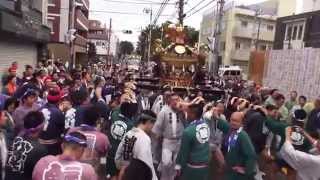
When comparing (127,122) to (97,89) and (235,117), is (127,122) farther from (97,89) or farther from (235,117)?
(97,89)

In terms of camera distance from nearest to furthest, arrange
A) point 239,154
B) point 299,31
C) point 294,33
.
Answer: point 239,154, point 299,31, point 294,33

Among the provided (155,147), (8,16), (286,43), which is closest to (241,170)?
(155,147)

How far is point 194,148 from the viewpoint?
6.81 m

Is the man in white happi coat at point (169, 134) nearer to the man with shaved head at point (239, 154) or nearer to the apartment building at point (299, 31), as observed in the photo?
the man with shaved head at point (239, 154)

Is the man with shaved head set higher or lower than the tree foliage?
lower

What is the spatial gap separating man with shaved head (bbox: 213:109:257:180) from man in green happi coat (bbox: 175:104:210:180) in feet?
1.15

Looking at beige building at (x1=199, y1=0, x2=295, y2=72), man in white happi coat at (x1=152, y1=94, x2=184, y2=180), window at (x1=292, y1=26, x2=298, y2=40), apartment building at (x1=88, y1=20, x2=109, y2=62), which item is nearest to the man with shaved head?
man in white happi coat at (x1=152, y1=94, x2=184, y2=180)

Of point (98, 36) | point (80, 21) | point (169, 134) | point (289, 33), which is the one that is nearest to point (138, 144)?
point (169, 134)

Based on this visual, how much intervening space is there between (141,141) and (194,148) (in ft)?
4.71

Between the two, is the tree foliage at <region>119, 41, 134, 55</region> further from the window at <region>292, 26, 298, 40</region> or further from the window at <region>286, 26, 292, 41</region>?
the window at <region>292, 26, 298, 40</region>

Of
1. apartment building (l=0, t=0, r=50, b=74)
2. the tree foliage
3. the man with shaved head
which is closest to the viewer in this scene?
the man with shaved head

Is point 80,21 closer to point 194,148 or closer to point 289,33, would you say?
point 289,33

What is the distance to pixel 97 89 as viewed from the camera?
1061cm

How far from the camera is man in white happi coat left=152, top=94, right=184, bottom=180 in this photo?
8117 millimetres
